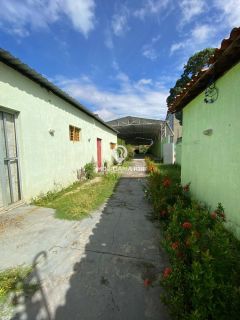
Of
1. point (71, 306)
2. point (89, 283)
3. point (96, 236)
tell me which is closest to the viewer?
point (71, 306)

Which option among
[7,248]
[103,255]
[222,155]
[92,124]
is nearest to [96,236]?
[103,255]

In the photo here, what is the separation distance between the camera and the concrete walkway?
6.78 ft

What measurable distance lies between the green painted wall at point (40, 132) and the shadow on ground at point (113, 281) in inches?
117

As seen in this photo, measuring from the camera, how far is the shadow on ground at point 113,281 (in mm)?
2025

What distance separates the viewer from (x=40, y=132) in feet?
19.9

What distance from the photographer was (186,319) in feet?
5.03

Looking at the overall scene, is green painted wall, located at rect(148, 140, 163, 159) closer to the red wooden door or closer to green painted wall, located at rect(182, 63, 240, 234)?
the red wooden door

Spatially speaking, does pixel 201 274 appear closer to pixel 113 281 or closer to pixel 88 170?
pixel 113 281

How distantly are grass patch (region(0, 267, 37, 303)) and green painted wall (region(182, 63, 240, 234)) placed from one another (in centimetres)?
329

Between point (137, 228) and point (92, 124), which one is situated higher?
point (92, 124)

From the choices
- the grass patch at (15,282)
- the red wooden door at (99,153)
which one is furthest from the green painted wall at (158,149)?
the grass patch at (15,282)

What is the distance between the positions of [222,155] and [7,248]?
433cm

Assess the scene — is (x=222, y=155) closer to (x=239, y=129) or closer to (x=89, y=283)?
(x=239, y=129)

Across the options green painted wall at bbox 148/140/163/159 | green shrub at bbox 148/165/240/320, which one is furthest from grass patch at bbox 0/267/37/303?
green painted wall at bbox 148/140/163/159
